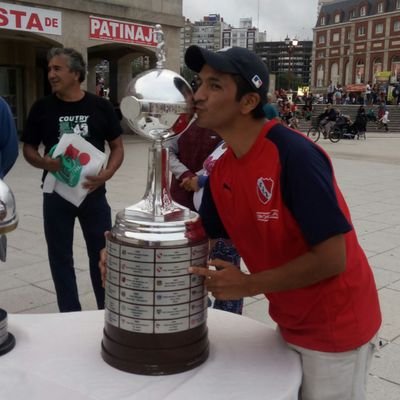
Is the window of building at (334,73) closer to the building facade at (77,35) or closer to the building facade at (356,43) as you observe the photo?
the building facade at (356,43)

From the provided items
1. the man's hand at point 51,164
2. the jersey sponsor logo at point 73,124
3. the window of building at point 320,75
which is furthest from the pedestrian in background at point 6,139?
the window of building at point 320,75

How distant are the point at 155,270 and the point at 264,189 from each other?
345mm

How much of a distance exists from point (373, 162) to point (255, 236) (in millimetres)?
13859

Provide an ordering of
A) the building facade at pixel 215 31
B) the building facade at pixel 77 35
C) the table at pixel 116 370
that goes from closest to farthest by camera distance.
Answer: the table at pixel 116 370, the building facade at pixel 77 35, the building facade at pixel 215 31

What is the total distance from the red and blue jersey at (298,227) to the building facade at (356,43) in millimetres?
76319

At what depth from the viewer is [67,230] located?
3.21m

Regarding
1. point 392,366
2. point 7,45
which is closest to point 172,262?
point 392,366

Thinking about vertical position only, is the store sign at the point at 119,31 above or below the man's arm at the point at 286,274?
above

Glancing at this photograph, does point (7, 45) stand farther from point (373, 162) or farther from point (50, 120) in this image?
point (50, 120)

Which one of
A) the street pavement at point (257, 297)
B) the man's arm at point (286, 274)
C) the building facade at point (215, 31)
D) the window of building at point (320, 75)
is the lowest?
the street pavement at point (257, 297)

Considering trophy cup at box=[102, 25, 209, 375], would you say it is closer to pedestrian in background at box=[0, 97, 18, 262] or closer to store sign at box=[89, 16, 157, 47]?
pedestrian in background at box=[0, 97, 18, 262]

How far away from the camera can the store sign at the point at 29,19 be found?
13.1 meters

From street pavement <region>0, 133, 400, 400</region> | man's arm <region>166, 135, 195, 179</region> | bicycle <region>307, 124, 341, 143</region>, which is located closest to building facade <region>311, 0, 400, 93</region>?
bicycle <region>307, 124, 341, 143</region>

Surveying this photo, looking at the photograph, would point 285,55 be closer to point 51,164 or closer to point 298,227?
point 51,164
